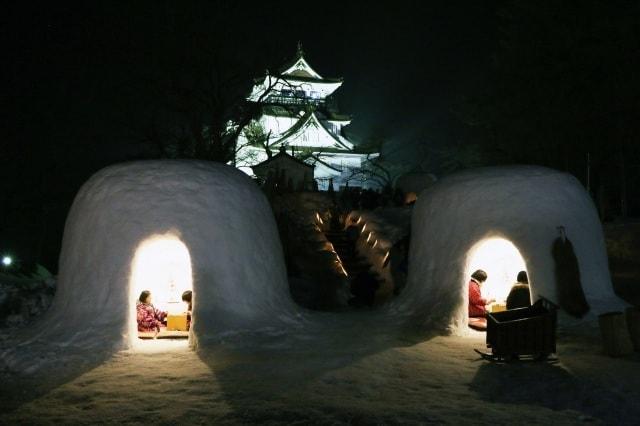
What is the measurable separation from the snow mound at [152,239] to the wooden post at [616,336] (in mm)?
4768

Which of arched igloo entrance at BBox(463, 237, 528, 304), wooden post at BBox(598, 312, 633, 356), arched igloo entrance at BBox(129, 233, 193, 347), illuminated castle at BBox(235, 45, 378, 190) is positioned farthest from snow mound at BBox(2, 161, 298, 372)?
illuminated castle at BBox(235, 45, 378, 190)

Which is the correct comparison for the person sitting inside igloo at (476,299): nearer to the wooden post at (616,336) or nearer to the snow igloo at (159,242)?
the wooden post at (616,336)

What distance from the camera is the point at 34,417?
5680 mm

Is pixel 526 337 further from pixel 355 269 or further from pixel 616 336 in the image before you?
pixel 355 269

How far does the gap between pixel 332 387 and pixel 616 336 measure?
3.94 m

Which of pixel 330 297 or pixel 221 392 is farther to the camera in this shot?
pixel 330 297

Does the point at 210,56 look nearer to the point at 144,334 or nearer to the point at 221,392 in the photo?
the point at 144,334

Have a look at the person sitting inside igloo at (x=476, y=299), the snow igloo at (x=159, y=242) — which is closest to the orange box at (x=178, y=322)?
the snow igloo at (x=159, y=242)

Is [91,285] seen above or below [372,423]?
above

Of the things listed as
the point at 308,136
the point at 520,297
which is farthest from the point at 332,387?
the point at 308,136

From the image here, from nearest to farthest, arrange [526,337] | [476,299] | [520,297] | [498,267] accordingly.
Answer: [526,337] < [520,297] < [476,299] < [498,267]

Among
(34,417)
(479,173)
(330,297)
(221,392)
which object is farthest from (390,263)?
(34,417)

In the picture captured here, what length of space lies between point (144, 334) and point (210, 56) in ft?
39.7

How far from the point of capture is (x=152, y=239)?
895 centimetres
